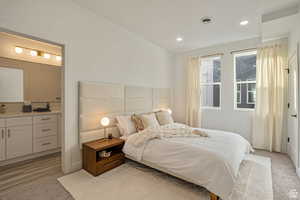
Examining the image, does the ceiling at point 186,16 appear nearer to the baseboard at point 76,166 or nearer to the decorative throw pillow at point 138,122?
the decorative throw pillow at point 138,122

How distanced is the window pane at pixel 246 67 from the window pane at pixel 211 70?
0.48 m

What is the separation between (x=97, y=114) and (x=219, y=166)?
217 centimetres

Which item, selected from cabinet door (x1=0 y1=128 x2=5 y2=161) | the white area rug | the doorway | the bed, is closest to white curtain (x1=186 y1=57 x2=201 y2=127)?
the bed

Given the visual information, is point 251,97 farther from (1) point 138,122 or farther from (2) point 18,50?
(2) point 18,50

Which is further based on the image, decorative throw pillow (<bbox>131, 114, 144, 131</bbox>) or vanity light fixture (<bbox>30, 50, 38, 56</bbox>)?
vanity light fixture (<bbox>30, 50, 38, 56</bbox>)

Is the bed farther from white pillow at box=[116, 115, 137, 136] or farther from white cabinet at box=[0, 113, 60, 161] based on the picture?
white cabinet at box=[0, 113, 60, 161]

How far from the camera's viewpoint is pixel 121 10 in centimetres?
248

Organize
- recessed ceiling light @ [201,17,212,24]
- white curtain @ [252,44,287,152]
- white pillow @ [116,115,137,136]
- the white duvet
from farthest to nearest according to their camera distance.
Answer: white curtain @ [252,44,287,152] → white pillow @ [116,115,137,136] → recessed ceiling light @ [201,17,212,24] → the white duvet

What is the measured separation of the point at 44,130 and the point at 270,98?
5278 mm

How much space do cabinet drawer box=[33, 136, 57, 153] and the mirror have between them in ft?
A: 3.64

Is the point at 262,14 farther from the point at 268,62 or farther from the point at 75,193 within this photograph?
the point at 75,193

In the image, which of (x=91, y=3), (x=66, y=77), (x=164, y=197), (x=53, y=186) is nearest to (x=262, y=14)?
(x=91, y=3)

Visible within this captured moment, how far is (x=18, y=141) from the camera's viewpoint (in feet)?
8.77

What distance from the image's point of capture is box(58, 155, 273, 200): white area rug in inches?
71.1
